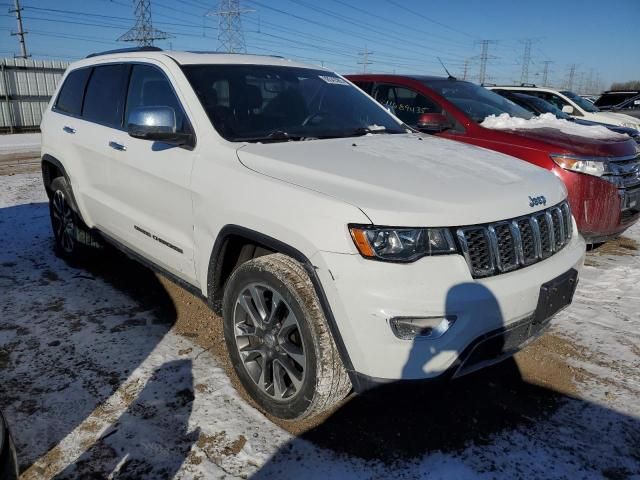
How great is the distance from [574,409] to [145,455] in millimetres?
2220

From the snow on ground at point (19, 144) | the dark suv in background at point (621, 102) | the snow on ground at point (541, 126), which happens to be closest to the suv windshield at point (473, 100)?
the snow on ground at point (541, 126)

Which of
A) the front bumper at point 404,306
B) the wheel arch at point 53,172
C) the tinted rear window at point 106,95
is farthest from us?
the wheel arch at point 53,172

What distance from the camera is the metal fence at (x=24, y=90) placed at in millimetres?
19000

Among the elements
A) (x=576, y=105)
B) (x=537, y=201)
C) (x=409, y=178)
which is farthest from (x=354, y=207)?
(x=576, y=105)

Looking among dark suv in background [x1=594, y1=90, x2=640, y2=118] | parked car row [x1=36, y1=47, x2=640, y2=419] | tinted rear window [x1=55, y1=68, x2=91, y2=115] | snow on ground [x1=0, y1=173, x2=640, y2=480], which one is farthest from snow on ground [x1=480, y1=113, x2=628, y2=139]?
dark suv in background [x1=594, y1=90, x2=640, y2=118]

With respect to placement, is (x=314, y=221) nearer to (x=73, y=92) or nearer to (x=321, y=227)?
(x=321, y=227)

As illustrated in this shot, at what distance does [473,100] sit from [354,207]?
437cm

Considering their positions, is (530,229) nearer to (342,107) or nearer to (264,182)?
(264,182)

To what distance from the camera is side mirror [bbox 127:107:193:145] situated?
294 centimetres

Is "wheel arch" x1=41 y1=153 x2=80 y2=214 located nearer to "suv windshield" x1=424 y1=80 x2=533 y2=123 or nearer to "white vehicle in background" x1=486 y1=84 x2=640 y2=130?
"suv windshield" x1=424 y1=80 x2=533 y2=123

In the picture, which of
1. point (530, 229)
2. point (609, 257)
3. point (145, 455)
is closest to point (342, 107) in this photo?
point (530, 229)

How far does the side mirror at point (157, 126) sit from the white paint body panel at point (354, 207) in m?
0.10

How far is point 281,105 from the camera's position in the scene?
3.45m

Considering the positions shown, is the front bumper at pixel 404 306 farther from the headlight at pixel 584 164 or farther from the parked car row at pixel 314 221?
the headlight at pixel 584 164
